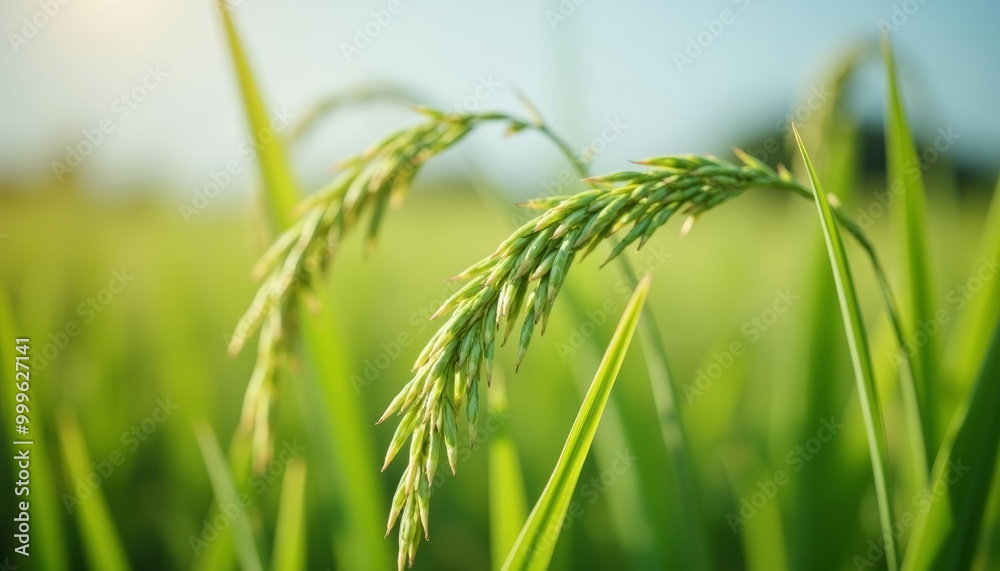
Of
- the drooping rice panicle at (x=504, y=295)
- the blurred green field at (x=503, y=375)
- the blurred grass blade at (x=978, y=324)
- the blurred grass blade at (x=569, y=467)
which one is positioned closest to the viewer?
the drooping rice panicle at (x=504, y=295)

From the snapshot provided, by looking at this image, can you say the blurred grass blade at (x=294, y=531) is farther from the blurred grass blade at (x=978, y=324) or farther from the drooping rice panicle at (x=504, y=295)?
the blurred grass blade at (x=978, y=324)

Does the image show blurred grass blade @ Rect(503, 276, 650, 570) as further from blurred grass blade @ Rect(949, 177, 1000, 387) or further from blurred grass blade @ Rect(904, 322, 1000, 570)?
blurred grass blade @ Rect(949, 177, 1000, 387)

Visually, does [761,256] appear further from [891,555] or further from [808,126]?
[891,555]

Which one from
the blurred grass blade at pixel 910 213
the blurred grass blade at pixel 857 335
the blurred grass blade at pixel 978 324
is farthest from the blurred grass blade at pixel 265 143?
the blurred grass blade at pixel 978 324

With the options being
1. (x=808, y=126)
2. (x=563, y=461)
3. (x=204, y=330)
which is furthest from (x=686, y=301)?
(x=563, y=461)

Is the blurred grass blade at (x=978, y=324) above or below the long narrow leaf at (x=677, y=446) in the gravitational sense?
below

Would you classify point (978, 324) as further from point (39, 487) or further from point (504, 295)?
point (39, 487)

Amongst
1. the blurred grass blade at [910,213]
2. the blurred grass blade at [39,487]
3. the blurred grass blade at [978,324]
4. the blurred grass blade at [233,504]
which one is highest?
the blurred grass blade at [39,487]

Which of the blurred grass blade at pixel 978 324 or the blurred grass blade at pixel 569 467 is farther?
the blurred grass blade at pixel 978 324
